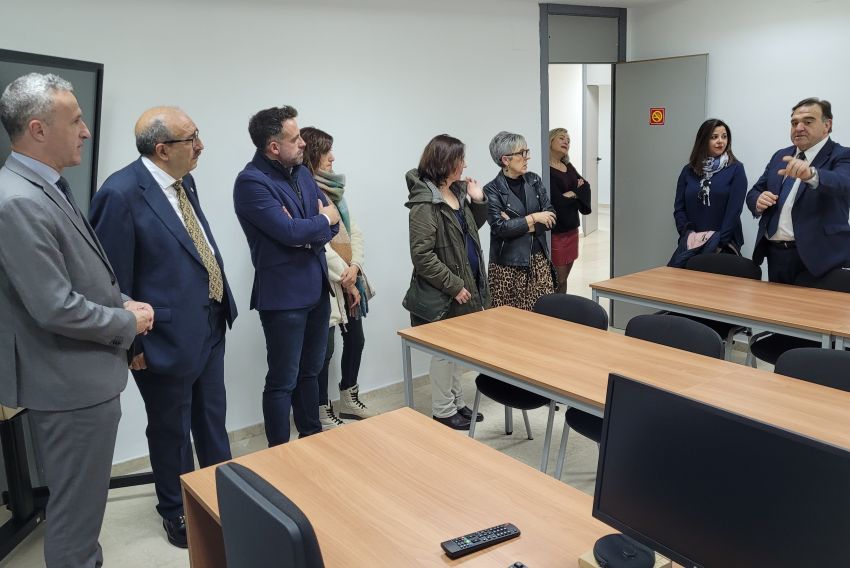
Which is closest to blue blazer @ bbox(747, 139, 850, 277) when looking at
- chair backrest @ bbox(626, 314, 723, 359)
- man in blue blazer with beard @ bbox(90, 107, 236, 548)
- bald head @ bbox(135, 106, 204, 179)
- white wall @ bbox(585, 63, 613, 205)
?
chair backrest @ bbox(626, 314, 723, 359)

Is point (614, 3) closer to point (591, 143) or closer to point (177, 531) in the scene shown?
point (177, 531)

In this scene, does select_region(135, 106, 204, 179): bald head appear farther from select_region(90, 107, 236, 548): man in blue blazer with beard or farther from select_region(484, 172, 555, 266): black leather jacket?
select_region(484, 172, 555, 266): black leather jacket

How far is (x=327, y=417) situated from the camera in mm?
4156

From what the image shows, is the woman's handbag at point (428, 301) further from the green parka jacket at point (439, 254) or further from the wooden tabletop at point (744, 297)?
the wooden tabletop at point (744, 297)

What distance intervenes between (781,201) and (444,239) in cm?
194

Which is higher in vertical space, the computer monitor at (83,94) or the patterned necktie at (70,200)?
the computer monitor at (83,94)

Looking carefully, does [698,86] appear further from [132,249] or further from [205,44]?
[132,249]

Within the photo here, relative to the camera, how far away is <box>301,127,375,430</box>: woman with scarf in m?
3.76

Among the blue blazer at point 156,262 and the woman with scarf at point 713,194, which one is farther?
the woman with scarf at point 713,194

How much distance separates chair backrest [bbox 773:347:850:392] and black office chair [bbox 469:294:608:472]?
87 cm

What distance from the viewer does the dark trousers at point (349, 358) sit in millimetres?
4180

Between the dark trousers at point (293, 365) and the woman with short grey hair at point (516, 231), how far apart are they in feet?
3.67

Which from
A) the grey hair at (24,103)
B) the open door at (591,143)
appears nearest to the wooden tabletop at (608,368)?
the grey hair at (24,103)

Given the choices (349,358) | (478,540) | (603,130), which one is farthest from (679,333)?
(603,130)
